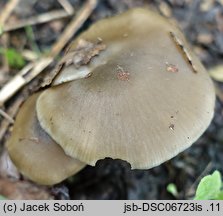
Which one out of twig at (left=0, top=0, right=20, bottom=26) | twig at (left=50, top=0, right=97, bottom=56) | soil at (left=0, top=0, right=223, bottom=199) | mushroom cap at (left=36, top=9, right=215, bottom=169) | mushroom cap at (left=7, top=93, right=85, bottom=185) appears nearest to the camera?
mushroom cap at (left=36, top=9, right=215, bottom=169)

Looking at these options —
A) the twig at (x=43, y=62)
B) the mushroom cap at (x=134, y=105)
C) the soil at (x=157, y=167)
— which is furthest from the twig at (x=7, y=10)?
the mushroom cap at (x=134, y=105)

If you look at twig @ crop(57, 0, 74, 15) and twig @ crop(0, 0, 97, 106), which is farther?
twig @ crop(57, 0, 74, 15)

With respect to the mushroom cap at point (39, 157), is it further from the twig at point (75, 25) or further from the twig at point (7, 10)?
the twig at point (7, 10)

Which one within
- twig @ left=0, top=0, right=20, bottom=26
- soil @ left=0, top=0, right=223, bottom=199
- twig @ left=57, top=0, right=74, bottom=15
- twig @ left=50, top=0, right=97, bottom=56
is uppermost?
twig @ left=0, top=0, right=20, bottom=26

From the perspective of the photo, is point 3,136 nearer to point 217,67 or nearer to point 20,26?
point 20,26

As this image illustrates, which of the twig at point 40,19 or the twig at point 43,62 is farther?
the twig at point 40,19

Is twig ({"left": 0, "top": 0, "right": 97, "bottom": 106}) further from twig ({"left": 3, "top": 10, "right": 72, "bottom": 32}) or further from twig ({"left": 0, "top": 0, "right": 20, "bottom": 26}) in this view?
twig ({"left": 0, "top": 0, "right": 20, "bottom": 26})

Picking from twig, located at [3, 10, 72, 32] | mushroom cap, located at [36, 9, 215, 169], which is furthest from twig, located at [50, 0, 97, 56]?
mushroom cap, located at [36, 9, 215, 169]
